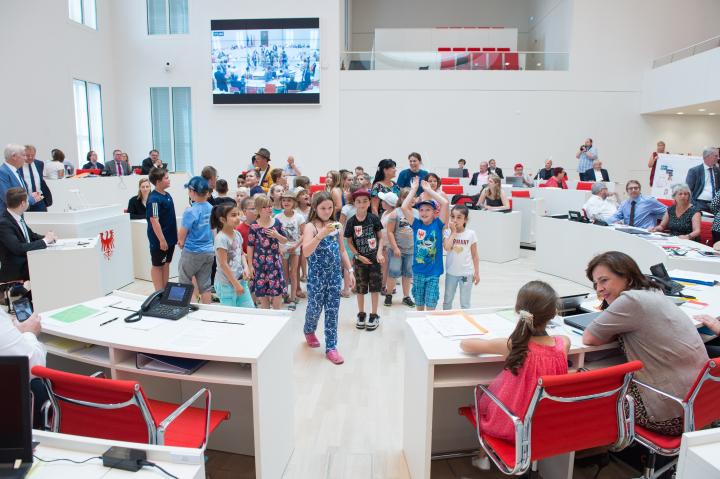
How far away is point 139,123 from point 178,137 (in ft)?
4.08

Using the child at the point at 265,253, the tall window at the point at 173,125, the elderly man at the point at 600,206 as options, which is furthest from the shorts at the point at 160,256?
the tall window at the point at 173,125

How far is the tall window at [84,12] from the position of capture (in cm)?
1379

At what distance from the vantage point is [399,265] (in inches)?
233

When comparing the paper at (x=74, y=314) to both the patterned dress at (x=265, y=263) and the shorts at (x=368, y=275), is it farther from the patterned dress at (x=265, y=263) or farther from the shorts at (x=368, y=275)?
the shorts at (x=368, y=275)

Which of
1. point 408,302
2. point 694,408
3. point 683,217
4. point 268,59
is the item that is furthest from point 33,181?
point 268,59

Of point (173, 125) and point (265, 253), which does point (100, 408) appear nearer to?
point (265, 253)

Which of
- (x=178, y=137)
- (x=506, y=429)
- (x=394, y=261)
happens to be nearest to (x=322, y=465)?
(x=506, y=429)

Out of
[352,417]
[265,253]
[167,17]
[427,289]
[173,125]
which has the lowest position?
[352,417]

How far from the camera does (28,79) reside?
11852mm

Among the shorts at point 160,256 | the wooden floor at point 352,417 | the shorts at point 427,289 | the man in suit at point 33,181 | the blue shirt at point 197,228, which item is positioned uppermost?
the man in suit at point 33,181

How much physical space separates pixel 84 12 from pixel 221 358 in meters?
15.6

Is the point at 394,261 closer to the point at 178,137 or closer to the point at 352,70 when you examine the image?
the point at 352,70

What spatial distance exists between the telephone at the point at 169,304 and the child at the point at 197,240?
1668 millimetres

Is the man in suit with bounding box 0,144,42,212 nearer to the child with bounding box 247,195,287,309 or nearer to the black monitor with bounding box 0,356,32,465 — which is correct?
the child with bounding box 247,195,287,309
